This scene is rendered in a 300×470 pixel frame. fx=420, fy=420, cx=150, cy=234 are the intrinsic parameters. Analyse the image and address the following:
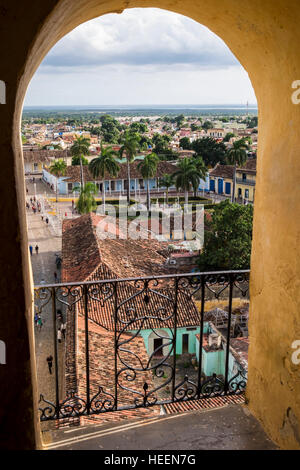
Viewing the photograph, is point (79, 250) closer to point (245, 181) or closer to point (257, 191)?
point (257, 191)

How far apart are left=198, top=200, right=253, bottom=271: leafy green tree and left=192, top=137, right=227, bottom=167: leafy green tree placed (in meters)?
29.9

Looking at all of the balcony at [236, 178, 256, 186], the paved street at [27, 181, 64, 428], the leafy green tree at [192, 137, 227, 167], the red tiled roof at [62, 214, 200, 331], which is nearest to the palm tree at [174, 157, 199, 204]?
the balcony at [236, 178, 256, 186]

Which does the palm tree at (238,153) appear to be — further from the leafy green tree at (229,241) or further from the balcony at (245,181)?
the leafy green tree at (229,241)

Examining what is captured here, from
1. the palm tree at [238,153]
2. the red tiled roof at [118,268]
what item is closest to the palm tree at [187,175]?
the palm tree at [238,153]

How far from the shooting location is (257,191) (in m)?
2.78

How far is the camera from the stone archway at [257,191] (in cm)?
164

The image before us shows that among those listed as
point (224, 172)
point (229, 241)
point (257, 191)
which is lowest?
point (229, 241)

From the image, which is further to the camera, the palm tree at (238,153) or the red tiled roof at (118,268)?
the palm tree at (238,153)

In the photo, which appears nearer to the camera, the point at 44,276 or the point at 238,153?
the point at 44,276

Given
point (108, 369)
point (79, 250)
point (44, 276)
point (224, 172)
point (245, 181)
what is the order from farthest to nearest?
point (224, 172), point (245, 181), point (44, 276), point (79, 250), point (108, 369)

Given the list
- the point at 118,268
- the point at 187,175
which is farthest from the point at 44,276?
the point at 187,175

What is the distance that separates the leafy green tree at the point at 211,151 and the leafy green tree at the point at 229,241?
29903 millimetres

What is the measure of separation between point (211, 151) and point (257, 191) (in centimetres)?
4762
